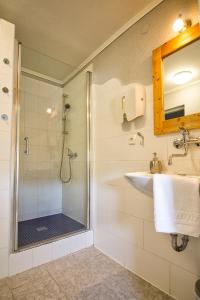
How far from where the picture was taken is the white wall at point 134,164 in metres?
1.29

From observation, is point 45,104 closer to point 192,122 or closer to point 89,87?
point 89,87

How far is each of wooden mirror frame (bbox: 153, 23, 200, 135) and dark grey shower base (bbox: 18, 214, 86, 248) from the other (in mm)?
1523

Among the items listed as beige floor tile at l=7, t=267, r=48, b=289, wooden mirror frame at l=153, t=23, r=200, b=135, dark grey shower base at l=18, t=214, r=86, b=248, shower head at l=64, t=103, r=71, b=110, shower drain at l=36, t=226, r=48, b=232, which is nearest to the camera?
wooden mirror frame at l=153, t=23, r=200, b=135

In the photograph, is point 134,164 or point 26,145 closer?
point 134,164

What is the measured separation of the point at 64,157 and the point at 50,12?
173cm

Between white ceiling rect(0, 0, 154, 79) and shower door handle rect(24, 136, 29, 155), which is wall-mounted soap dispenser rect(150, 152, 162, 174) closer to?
white ceiling rect(0, 0, 154, 79)

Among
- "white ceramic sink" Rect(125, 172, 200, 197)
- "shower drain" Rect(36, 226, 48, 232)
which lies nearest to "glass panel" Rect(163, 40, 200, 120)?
"white ceramic sink" Rect(125, 172, 200, 197)

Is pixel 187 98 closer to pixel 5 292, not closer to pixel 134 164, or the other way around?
pixel 134 164

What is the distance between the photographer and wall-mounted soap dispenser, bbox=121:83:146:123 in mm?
1546

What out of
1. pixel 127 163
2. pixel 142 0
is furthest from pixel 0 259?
pixel 142 0

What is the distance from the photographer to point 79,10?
1.61 meters

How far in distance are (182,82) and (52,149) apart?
2.01 meters

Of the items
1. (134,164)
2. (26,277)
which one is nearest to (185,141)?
(134,164)

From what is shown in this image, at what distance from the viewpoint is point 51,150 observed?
9.05 ft
